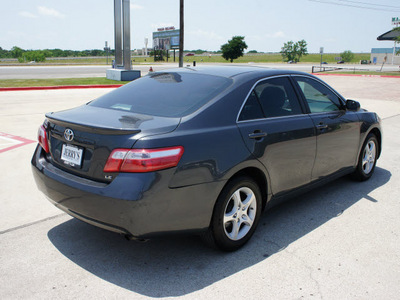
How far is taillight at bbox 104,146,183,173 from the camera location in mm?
2688

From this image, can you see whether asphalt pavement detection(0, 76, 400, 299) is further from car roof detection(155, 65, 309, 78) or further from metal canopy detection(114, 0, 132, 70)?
metal canopy detection(114, 0, 132, 70)

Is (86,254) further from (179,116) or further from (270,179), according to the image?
(270,179)

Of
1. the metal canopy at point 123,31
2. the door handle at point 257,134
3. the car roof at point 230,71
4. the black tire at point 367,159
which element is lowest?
the black tire at point 367,159

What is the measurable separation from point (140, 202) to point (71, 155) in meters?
0.81

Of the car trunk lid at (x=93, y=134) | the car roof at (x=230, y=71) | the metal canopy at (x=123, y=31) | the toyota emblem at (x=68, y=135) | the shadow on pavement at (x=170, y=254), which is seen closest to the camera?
the car trunk lid at (x=93, y=134)

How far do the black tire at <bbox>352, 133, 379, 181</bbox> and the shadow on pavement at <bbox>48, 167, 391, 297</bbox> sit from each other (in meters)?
1.15

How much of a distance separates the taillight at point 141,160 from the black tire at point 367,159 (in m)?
3.37

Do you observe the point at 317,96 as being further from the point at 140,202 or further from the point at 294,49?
the point at 294,49

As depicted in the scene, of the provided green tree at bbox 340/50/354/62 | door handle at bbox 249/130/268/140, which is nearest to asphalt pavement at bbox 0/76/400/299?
door handle at bbox 249/130/268/140

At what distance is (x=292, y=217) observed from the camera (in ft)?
13.9

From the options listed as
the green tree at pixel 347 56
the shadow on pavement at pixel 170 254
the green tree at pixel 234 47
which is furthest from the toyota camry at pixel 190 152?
the green tree at pixel 347 56

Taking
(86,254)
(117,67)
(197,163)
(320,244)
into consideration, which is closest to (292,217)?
(320,244)

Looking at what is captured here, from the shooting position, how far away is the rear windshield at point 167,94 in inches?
129

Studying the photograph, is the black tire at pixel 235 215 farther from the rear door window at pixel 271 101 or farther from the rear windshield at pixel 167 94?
the rear windshield at pixel 167 94
